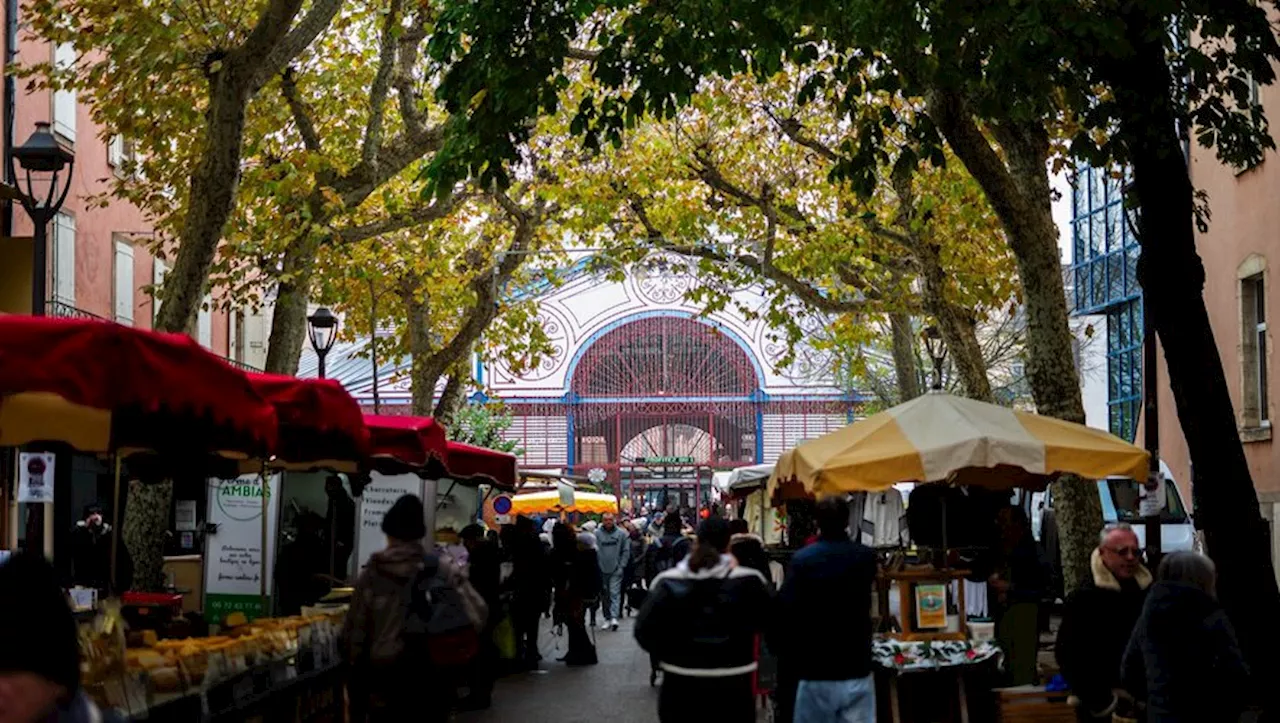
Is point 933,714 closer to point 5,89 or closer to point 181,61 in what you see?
point 181,61

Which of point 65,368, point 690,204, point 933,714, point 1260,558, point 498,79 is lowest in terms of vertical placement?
point 933,714

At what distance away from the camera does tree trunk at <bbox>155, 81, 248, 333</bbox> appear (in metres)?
16.1

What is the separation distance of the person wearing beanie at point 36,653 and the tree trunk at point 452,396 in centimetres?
2810

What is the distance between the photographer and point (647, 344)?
69.4 m

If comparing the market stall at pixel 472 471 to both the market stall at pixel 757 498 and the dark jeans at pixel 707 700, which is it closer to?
the market stall at pixel 757 498

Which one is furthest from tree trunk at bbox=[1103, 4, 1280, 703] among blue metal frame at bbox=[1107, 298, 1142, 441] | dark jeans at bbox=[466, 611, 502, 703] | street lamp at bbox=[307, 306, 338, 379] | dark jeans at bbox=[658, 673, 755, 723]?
blue metal frame at bbox=[1107, 298, 1142, 441]

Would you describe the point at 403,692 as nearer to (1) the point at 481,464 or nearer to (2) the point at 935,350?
(1) the point at 481,464

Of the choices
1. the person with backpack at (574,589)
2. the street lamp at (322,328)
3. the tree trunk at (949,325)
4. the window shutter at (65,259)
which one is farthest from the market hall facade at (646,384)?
the person with backpack at (574,589)

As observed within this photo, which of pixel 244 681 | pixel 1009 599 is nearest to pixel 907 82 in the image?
pixel 1009 599

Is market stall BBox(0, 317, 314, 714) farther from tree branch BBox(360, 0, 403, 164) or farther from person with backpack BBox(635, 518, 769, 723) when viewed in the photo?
tree branch BBox(360, 0, 403, 164)

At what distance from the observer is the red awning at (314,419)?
11.9m

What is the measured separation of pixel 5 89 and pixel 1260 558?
18.6 meters

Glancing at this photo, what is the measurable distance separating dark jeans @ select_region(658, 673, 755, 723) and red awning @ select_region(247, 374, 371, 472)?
307cm

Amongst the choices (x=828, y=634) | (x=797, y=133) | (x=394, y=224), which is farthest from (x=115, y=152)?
(x=828, y=634)
